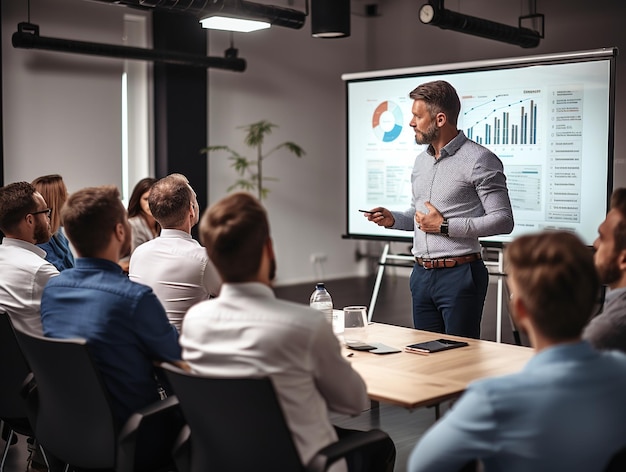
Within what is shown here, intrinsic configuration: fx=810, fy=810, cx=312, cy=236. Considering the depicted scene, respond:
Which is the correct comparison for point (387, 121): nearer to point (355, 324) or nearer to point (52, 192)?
point (52, 192)

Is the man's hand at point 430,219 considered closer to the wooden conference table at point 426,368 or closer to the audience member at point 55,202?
the wooden conference table at point 426,368

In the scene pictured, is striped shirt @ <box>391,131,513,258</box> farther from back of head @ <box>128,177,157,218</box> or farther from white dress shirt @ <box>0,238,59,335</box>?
back of head @ <box>128,177,157,218</box>

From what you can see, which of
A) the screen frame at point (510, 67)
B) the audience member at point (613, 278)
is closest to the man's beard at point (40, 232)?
the audience member at point (613, 278)

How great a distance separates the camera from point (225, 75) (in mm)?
9430

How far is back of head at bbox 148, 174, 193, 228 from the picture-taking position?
3441 millimetres

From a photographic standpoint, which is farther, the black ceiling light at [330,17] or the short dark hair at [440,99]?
the black ceiling light at [330,17]

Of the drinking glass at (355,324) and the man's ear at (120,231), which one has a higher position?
the man's ear at (120,231)

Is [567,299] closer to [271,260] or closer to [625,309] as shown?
[625,309]

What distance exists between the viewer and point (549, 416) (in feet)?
5.00

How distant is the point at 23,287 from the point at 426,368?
5.33ft

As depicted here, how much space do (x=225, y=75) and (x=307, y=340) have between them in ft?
25.6

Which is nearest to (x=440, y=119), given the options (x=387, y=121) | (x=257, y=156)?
(x=387, y=121)

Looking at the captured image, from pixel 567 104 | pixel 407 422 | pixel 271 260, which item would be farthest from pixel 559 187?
pixel 271 260

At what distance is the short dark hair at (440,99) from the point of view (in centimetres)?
390
